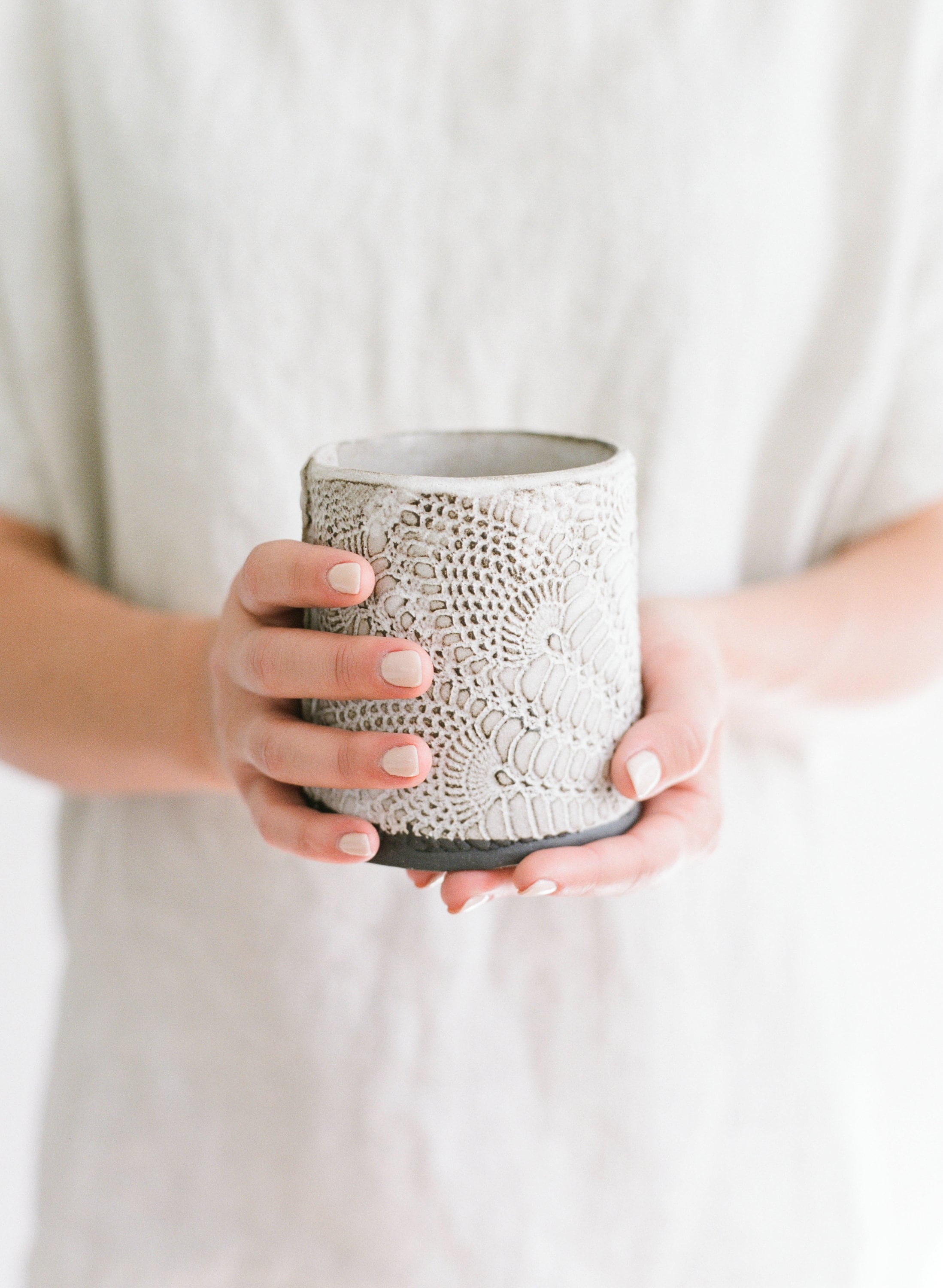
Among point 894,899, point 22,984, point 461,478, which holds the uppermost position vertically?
point 461,478

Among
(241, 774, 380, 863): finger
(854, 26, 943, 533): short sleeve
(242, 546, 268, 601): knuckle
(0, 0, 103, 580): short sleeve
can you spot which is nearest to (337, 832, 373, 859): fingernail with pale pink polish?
(241, 774, 380, 863): finger

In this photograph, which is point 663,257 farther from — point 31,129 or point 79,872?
point 79,872

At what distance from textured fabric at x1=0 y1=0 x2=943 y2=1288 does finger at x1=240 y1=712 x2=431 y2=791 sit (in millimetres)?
289

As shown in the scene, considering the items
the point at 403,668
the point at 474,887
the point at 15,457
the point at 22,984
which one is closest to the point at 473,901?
the point at 474,887

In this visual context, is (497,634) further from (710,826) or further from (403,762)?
(710,826)

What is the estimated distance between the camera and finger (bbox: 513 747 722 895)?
0.43 metres

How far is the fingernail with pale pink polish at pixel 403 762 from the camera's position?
0.41m

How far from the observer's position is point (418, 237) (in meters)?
0.69

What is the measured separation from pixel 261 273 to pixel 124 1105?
571 millimetres

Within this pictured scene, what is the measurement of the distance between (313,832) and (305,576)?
107 mm

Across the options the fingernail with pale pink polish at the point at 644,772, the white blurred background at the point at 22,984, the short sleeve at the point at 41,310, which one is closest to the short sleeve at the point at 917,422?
the fingernail with pale pink polish at the point at 644,772

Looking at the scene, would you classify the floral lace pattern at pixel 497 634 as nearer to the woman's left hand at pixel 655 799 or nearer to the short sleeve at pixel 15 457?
the woman's left hand at pixel 655 799

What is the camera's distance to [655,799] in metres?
0.51

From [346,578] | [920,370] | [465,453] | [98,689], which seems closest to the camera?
[346,578]
